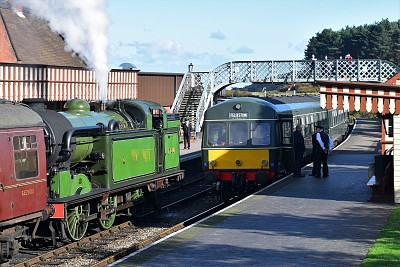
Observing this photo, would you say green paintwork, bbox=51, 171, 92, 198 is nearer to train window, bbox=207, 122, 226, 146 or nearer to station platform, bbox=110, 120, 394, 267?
station platform, bbox=110, 120, 394, 267

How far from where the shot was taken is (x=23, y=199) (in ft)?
Result: 43.6

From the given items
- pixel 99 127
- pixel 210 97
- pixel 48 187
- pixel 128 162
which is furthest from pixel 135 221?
pixel 210 97

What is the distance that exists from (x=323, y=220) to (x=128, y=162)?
190 inches

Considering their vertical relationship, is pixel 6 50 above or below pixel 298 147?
above

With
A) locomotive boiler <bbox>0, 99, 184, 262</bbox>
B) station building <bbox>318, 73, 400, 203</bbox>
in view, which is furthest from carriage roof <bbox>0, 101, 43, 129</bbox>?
station building <bbox>318, 73, 400, 203</bbox>

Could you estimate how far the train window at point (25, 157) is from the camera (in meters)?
13.2

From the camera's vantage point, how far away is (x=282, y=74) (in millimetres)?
43375

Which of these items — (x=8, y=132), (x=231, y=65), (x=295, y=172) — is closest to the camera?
(x=8, y=132)

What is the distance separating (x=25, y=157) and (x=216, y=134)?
29.7 ft

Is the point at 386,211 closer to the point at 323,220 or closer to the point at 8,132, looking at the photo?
the point at 323,220

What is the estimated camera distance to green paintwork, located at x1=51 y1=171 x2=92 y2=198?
14.9 m

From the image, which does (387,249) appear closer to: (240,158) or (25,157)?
(25,157)

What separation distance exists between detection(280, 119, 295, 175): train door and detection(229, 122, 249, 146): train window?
1.35m

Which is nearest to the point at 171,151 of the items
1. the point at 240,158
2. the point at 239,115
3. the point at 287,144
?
the point at 240,158
